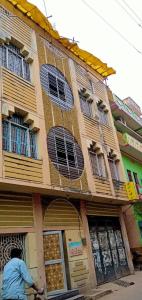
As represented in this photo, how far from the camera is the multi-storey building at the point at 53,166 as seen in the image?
8453mm

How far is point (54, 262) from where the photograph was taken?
9.13m

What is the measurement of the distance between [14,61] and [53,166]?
13.8 feet

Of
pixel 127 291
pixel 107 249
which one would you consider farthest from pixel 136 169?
pixel 127 291

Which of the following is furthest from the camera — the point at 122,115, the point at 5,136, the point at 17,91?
the point at 122,115

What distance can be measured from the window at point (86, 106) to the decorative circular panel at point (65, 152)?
281 cm

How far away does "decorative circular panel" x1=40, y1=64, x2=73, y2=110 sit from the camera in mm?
11461

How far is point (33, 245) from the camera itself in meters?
8.45

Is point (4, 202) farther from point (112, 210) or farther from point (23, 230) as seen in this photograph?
point (112, 210)

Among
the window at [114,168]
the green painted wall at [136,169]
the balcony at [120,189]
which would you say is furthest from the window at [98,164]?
the green painted wall at [136,169]

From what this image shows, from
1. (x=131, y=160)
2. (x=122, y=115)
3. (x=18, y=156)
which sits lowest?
(x=18, y=156)

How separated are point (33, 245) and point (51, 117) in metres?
4.79

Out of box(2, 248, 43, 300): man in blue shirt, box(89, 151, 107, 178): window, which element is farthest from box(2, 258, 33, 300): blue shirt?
box(89, 151, 107, 178): window

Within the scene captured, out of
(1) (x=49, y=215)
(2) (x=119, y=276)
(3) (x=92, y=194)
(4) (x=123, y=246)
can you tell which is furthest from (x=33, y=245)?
(4) (x=123, y=246)

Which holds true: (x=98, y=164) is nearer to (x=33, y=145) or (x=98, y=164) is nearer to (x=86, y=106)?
(x=86, y=106)
